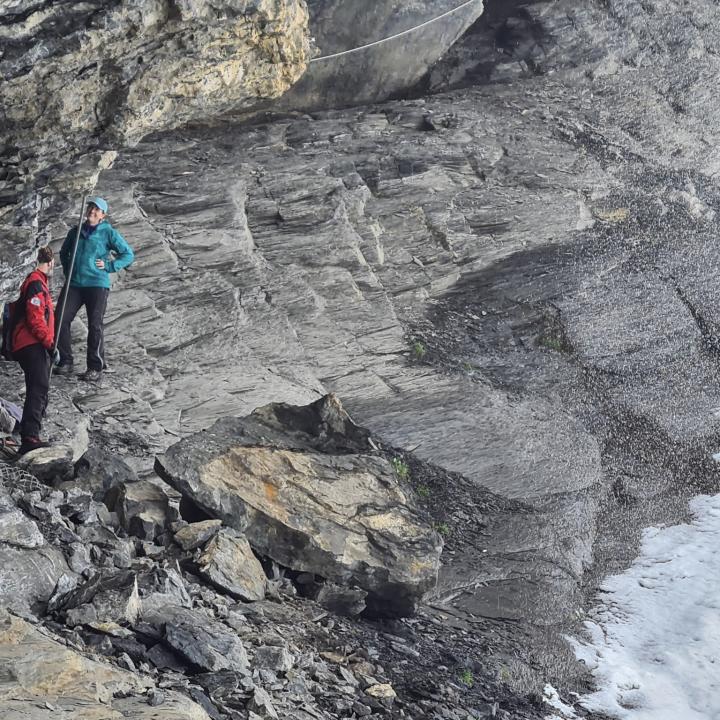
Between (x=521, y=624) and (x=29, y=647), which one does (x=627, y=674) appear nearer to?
(x=521, y=624)

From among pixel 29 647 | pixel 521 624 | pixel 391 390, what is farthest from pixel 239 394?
pixel 29 647

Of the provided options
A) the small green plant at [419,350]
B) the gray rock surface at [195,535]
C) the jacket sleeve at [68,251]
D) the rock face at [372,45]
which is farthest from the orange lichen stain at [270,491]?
the rock face at [372,45]

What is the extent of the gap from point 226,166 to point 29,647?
36.7 ft

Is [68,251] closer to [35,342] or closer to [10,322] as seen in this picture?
[10,322]

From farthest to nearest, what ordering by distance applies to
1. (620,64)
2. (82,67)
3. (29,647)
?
(620,64) → (82,67) → (29,647)

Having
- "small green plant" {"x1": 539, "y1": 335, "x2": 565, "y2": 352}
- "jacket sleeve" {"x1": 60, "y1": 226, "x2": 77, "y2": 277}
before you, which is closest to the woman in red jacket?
"jacket sleeve" {"x1": 60, "y1": 226, "x2": 77, "y2": 277}

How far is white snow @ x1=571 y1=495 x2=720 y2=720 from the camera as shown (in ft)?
31.9

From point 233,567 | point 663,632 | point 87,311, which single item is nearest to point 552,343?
point 663,632

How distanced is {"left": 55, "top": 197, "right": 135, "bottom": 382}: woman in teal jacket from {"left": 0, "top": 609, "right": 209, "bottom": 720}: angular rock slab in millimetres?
4957

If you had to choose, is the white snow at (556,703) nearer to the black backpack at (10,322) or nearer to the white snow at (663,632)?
the white snow at (663,632)

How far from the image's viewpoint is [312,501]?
9641mm

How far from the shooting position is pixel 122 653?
623 centimetres

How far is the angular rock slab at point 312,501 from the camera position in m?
9.09

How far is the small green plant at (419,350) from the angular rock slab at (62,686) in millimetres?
8806
